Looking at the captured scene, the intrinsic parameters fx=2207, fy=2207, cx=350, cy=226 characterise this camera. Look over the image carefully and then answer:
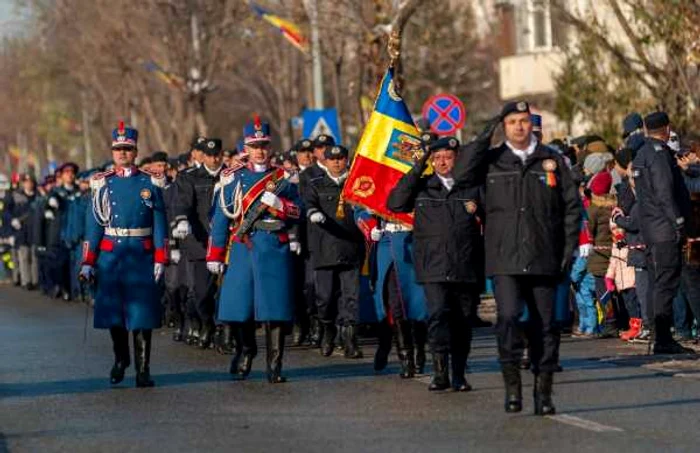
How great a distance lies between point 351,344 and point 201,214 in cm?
294

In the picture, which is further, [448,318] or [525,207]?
[448,318]

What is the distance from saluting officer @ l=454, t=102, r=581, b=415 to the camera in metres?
13.9

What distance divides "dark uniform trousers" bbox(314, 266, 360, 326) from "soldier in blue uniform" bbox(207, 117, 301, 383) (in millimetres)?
2270

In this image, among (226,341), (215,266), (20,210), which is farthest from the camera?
(20,210)

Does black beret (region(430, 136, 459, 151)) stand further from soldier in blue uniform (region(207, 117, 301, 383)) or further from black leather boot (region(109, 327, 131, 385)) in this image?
black leather boot (region(109, 327, 131, 385))

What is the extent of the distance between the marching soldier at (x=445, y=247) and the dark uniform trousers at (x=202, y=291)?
6.00 m

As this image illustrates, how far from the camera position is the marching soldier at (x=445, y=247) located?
51.6ft

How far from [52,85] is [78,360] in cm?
6834

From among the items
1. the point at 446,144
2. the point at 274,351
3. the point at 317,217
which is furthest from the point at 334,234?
the point at 446,144

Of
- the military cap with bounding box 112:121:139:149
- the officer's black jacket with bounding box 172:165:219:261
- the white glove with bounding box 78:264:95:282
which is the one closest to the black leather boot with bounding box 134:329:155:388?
the white glove with bounding box 78:264:95:282

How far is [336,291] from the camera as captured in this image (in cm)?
2036

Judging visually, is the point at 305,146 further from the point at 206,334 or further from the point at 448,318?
the point at 448,318

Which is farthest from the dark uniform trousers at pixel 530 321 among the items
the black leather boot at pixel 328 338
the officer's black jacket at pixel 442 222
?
the black leather boot at pixel 328 338

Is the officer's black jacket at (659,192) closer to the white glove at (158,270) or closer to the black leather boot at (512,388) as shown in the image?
the white glove at (158,270)
